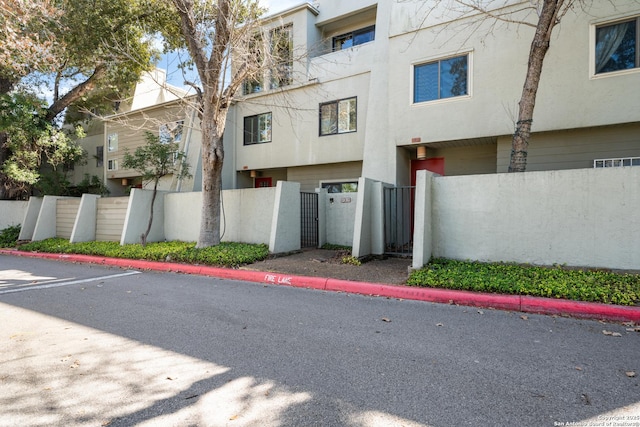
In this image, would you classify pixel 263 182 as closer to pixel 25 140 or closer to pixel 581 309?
pixel 25 140

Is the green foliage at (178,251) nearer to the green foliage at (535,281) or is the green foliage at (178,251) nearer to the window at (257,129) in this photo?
the green foliage at (535,281)

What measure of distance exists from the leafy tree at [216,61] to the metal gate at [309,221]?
8.97 ft

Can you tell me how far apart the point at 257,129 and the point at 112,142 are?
1096 cm

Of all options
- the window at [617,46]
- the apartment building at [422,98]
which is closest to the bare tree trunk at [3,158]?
the apartment building at [422,98]

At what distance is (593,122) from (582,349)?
7.96m

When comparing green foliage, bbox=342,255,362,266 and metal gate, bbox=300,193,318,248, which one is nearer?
green foliage, bbox=342,255,362,266

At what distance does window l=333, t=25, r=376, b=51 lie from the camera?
1516cm

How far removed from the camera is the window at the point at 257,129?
53.8ft

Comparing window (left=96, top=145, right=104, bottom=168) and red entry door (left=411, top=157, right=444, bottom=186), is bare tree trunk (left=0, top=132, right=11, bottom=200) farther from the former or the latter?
red entry door (left=411, top=157, right=444, bottom=186)

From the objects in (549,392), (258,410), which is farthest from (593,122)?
(258,410)

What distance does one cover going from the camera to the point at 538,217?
7.13 m

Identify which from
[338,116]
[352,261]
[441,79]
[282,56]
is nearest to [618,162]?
[441,79]

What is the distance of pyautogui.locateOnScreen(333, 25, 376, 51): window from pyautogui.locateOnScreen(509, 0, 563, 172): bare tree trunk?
865cm

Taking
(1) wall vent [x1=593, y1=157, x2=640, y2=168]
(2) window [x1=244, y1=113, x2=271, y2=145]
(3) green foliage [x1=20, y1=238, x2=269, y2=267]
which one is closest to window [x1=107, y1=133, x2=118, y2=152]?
(3) green foliage [x1=20, y1=238, x2=269, y2=267]
